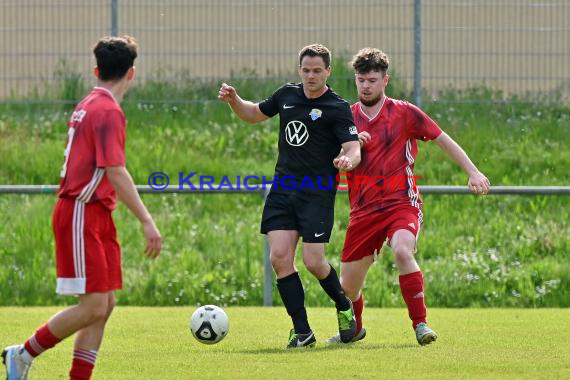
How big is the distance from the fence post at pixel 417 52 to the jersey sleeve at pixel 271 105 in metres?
6.81

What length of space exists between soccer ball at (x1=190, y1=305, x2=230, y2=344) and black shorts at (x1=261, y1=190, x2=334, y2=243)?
65cm

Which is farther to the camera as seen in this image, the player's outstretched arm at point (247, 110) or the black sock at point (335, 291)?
the player's outstretched arm at point (247, 110)

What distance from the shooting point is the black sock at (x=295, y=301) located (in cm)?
864

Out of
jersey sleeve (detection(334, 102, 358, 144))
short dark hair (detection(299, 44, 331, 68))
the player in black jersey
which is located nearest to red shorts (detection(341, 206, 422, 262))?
the player in black jersey

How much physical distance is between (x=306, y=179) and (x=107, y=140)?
8.75 ft

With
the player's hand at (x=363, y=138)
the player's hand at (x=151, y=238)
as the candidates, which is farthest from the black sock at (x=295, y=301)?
the player's hand at (x=151, y=238)

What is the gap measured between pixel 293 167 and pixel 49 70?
8038mm

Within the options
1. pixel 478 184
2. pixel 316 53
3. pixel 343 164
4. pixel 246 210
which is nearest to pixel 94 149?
pixel 343 164

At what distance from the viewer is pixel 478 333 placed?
959 cm

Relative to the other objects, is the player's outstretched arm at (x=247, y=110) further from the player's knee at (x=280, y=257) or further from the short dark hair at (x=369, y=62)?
the player's knee at (x=280, y=257)

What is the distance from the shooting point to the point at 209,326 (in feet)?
27.9

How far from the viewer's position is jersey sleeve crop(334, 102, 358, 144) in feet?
28.0

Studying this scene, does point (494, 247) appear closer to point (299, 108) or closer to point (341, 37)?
point (341, 37)

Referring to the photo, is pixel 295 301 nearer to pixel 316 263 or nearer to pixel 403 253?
pixel 316 263
